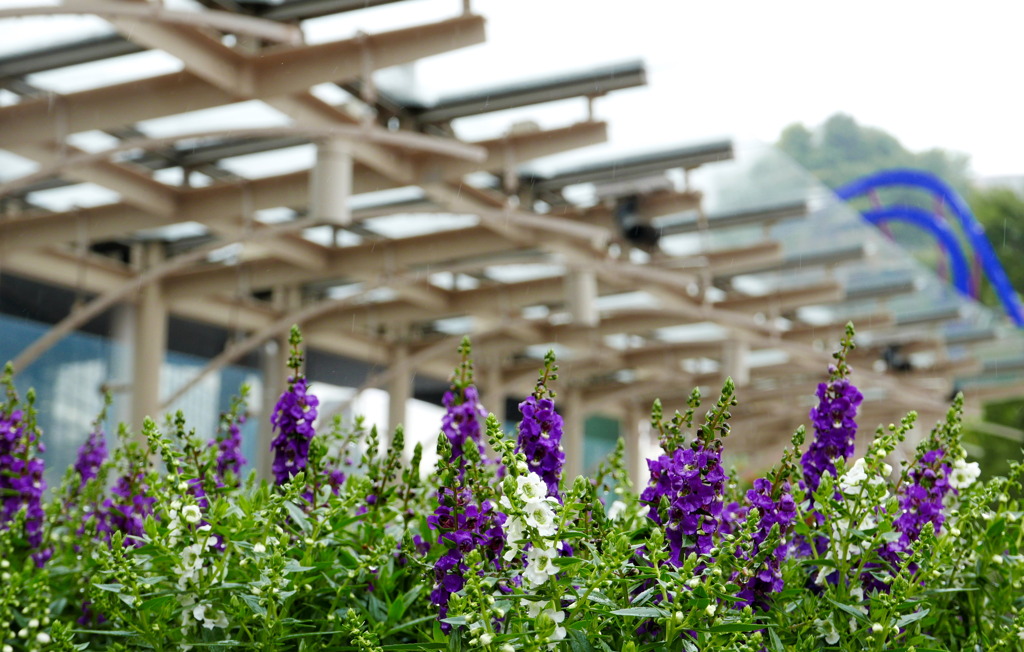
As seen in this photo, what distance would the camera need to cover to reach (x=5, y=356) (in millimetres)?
11031

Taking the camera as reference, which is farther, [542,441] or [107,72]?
[107,72]

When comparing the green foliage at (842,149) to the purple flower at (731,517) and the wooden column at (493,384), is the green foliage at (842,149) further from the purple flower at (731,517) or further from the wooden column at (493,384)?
the purple flower at (731,517)

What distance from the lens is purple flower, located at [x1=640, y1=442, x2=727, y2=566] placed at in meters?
2.36

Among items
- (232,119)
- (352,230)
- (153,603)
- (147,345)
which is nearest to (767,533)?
(153,603)

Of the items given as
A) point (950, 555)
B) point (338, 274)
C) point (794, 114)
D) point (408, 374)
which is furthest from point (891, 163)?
point (950, 555)

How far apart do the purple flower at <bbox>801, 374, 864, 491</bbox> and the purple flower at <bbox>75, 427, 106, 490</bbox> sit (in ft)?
7.75

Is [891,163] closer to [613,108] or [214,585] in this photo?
[613,108]

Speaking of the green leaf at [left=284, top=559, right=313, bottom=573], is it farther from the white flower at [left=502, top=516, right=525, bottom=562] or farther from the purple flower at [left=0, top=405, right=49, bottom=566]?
the purple flower at [left=0, top=405, right=49, bottom=566]

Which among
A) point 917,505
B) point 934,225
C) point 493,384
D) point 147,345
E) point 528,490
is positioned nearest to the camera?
point 528,490

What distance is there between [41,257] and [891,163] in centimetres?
4844

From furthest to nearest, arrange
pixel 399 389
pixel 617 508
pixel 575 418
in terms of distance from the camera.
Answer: pixel 575 418
pixel 399 389
pixel 617 508

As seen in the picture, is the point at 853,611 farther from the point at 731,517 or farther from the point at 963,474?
the point at 963,474

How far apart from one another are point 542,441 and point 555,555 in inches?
19.6

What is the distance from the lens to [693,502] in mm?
2363
